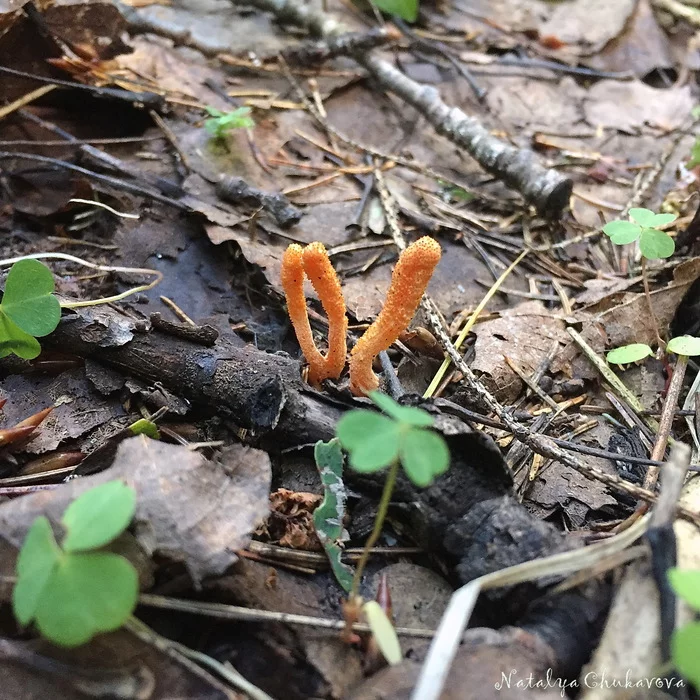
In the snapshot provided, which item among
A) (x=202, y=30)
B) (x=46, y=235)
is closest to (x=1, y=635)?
(x=46, y=235)

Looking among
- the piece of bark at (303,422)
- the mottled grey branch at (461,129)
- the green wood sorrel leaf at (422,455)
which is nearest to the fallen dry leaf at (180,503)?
the piece of bark at (303,422)

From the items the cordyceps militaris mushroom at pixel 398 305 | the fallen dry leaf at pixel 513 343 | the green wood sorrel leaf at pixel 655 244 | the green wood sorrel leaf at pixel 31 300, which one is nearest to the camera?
the cordyceps militaris mushroom at pixel 398 305

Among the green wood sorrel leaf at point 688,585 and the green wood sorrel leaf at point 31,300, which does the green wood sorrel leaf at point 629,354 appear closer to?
the green wood sorrel leaf at point 688,585

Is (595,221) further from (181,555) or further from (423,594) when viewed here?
(181,555)

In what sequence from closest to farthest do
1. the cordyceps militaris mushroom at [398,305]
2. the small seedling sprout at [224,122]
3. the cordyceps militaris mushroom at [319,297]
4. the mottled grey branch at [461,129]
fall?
the cordyceps militaris mushroom at [398,305] < the cordyceps militaris mushroom at [319,297] < the small seedling sprout at [224,122] < the mottled grey branch at [461,129]

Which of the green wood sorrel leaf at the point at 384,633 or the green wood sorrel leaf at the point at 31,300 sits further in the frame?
the green wood sorrel leaf at the point at 31,300

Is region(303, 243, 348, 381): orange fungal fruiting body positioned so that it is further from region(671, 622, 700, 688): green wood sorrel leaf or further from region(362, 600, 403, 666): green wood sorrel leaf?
region(671, 622, 700, 688): green wood sorrel leaf

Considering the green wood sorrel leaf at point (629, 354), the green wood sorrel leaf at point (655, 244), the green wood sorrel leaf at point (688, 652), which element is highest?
the green wood sorrel leaf at point (655, 244)
